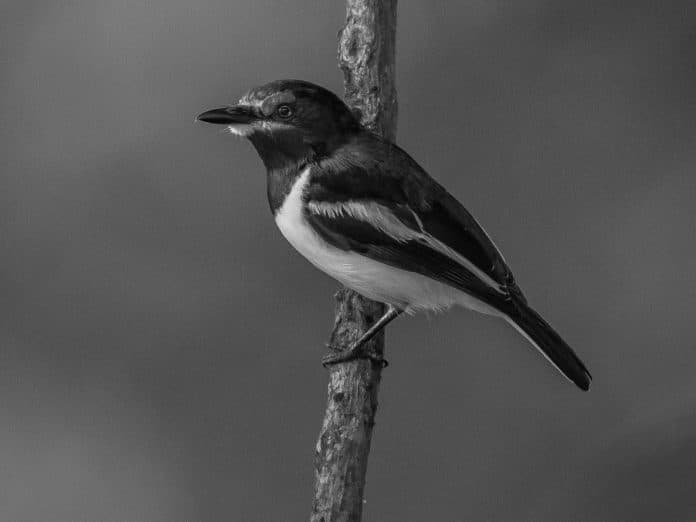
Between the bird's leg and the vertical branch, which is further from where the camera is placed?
the bird's leg

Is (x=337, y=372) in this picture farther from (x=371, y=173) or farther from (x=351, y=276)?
(x=371, y=173)

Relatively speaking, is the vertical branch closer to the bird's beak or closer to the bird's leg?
the bird's leg

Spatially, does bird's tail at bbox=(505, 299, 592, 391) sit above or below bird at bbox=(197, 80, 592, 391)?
below

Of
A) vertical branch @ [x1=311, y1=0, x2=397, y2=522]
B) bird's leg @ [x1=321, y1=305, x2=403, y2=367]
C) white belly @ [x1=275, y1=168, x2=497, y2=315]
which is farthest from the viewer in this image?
bird's leg @ [x1=321, y1=305, x2=403, y2=367]

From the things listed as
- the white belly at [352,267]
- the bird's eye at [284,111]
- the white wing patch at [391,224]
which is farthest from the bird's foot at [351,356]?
the bird's eye at [284,111]

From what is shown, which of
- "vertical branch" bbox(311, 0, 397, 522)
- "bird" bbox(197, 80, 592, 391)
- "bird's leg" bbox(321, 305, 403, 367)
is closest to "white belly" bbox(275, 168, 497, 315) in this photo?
"bird" bbox(197, 80, 592, 391)

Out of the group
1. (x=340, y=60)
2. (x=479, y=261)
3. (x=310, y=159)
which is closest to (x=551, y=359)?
(x=479, y=261)

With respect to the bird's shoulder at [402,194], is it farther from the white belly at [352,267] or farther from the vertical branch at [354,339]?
the vertical branch at [354,339]
